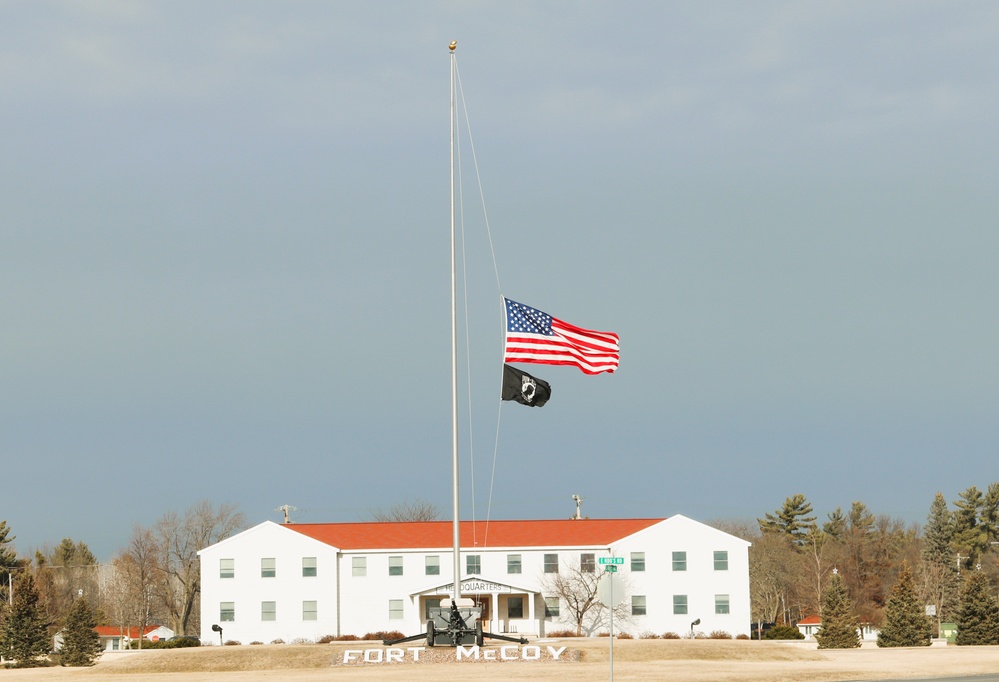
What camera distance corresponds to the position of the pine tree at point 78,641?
169 ft

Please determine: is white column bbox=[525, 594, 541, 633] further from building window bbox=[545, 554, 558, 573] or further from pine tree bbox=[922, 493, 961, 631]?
pine tree bbox=[922, 493, 961, 631]

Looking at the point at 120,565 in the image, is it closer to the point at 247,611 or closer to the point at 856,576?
the point at 247,611

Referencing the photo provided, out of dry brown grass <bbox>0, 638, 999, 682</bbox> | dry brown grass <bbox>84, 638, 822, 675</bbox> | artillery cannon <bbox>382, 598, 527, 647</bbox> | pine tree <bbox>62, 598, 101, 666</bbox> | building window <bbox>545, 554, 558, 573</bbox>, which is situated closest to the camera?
dry brown grass <bbox>0, 638, 999, 682</bbox>

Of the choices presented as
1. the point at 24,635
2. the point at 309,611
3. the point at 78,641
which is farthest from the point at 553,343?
the point at 309,611

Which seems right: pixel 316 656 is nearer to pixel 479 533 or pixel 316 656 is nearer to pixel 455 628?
pixel 455 628

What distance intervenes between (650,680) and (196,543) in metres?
73.1

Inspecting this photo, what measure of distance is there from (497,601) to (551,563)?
451 centimetres

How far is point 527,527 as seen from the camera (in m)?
76.9

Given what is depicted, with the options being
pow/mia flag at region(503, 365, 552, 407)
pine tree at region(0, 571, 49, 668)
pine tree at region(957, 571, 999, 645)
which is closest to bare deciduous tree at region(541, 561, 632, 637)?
pine tree at region(957, 571, 999, 645)

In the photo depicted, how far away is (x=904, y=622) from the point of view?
5800cm

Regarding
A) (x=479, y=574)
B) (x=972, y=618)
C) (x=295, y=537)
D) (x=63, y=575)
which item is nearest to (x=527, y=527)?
(x=479, y=574)

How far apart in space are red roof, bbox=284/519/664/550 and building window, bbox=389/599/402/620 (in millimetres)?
3114

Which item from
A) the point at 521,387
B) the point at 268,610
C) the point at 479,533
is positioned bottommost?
the point at 268,610

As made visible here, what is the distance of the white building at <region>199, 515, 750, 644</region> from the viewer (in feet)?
233
